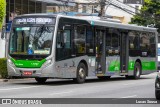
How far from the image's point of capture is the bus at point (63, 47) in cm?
2133

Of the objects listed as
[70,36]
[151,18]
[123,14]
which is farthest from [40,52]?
[123,14]

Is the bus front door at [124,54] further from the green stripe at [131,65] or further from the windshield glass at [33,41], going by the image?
the windshield glass at [33,41]

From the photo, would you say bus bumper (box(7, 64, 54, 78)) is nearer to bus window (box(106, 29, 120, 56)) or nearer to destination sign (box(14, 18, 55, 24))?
destination sign (box(14, 18, 55, 24))

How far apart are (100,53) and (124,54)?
2.76 meters

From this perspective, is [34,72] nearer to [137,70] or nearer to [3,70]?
[3,70]

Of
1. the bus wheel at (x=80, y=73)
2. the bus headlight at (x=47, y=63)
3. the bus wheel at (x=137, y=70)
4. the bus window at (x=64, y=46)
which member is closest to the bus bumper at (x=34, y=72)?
the bus headlight at (x=47, y=63)

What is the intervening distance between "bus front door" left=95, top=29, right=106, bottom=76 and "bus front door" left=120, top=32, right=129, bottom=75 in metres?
2.11

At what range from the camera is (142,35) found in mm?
29359

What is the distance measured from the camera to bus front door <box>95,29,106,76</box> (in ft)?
81.3

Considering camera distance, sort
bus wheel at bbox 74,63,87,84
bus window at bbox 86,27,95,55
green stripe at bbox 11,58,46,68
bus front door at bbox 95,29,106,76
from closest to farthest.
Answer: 1. green stripe at bbox 11,58,46,68
2. bus wheel at bbox 74,63,87,84
3. bus window at bbox 86,27,95,55
4. bus front door at bbox 95,29,106,76

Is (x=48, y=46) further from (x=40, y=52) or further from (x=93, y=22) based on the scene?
(x=93, y=22)

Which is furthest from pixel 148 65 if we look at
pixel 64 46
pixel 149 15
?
pixel 149 15

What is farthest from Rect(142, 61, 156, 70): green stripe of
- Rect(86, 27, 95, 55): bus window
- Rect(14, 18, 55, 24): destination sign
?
Rect(14, 18, 55, 24): destination sign

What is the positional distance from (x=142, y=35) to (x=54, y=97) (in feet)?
46.8
